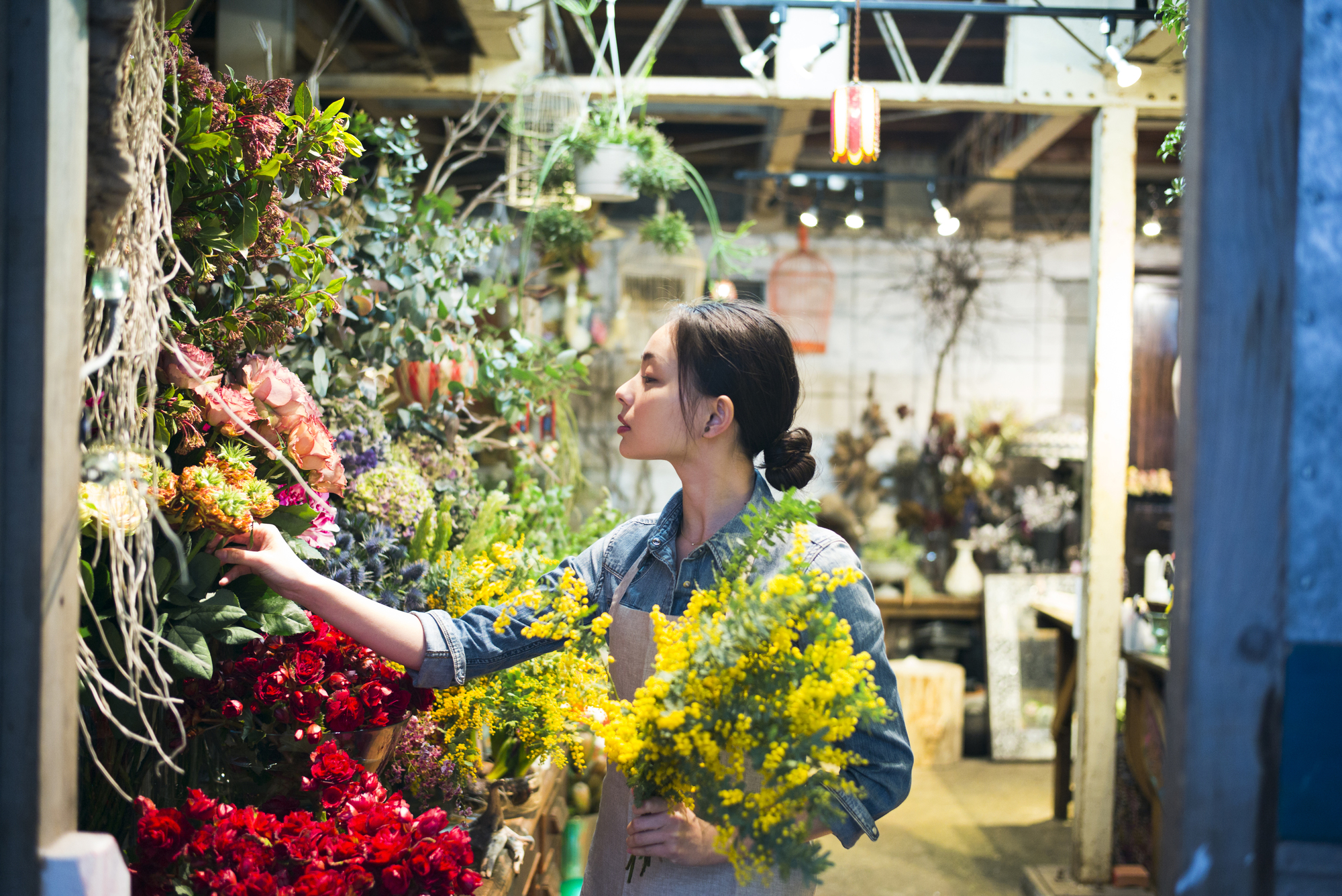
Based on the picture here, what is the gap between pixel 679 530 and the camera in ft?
5.10

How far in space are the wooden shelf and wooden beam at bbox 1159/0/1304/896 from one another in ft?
14.4

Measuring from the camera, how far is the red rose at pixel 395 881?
3.77 feet

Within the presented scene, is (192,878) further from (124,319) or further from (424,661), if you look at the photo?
(124,319)

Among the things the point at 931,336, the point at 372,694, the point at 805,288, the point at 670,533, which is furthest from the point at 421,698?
the point at 931,336

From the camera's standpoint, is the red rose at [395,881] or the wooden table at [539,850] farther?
the wooden table at [539,850]

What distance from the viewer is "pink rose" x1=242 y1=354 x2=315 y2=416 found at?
1343 millimetres

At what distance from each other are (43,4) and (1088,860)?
3750mm

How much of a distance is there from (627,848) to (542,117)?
262 centimetres

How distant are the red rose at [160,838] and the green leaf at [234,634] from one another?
0.23 m

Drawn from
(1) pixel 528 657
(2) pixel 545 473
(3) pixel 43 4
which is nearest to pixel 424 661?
(1) pixel 528 657

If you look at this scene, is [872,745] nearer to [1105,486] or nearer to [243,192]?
[243,192]

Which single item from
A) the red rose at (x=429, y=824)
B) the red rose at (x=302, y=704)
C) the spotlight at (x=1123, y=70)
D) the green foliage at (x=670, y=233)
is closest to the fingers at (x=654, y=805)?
the red rose at (x=429, y=824)

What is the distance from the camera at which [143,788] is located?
52.7 inches

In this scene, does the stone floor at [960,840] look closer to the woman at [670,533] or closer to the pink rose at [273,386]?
the woman at [670,533]
